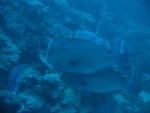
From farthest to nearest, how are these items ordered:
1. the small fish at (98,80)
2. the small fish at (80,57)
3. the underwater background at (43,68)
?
1. the underwater background at (43,68)
2. the small fish at (98,80)
3. the small fish at (80,57)

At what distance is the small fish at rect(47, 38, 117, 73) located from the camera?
2980mm

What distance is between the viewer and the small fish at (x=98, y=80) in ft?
10.7

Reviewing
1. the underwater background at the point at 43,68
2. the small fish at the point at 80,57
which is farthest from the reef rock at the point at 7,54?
the small fish at the point at 80,57

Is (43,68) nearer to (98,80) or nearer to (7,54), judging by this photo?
(7,54)

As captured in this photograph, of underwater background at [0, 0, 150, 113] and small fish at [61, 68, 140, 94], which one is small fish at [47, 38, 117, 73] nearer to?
underwater background at [0, 0, 150, 113]

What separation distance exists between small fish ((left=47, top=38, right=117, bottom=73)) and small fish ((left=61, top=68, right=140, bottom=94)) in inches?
9.2

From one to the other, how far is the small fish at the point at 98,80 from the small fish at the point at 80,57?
9.2 inches

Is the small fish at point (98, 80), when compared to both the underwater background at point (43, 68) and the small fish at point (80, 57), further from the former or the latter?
the small fish at point (80, 57)

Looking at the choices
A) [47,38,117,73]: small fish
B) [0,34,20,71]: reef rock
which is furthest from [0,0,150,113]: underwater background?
[47,38,117,73]: small fish

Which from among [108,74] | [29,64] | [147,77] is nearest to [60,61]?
[108,74]

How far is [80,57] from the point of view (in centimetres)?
304

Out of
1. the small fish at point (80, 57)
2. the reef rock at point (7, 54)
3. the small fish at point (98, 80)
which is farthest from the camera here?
the reef rock at point (7, 54)

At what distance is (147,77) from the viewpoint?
717 cm

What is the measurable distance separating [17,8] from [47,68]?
2763mm
